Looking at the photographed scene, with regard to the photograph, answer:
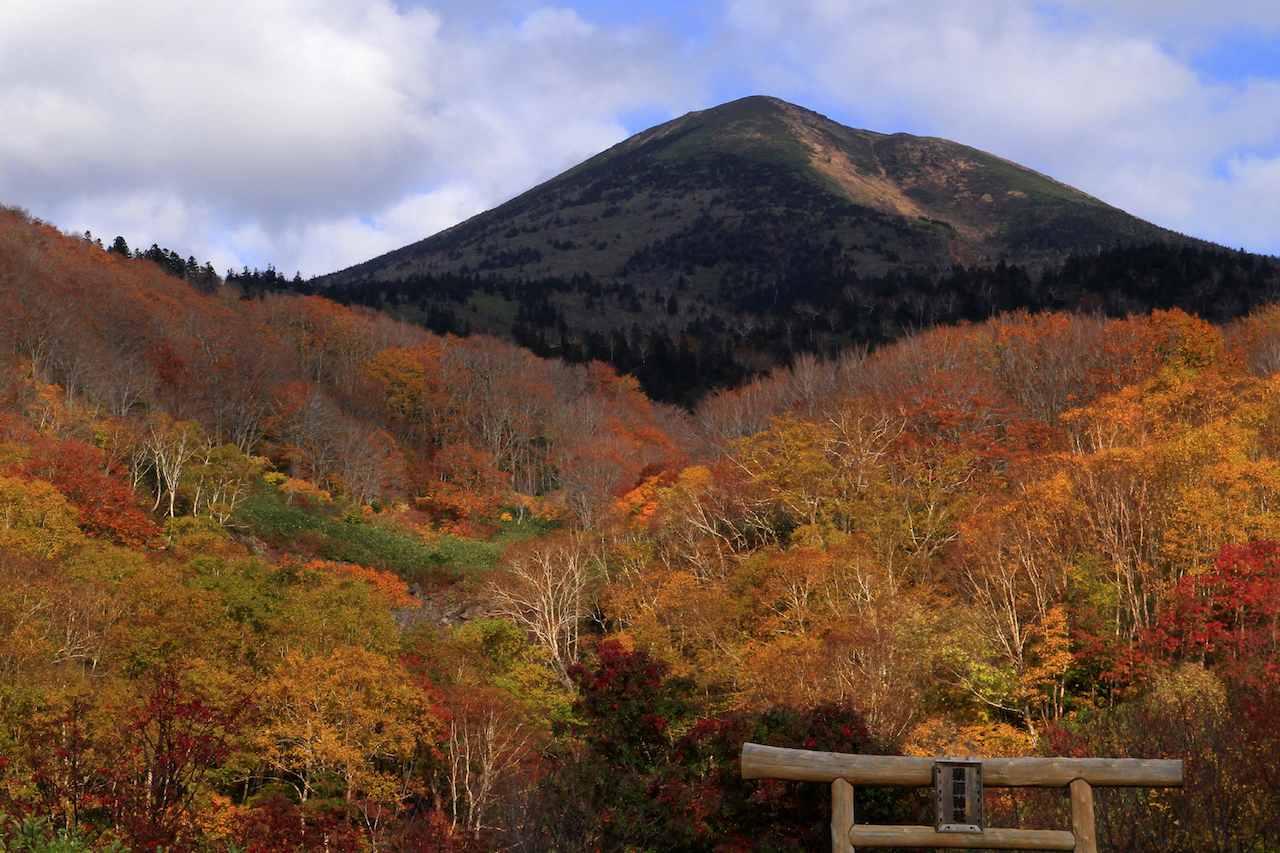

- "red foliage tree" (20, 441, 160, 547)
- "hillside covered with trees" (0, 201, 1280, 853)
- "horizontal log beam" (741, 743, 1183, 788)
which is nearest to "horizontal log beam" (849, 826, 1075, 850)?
"horizontal log beam" (741, 743, 1183, 788)

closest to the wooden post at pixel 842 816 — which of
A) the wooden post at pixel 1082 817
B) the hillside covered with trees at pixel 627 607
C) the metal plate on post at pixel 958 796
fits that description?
the metal plate on post at pixel 958 796

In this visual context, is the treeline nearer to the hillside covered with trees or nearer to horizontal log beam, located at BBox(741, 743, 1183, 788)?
the hillside covered with trees

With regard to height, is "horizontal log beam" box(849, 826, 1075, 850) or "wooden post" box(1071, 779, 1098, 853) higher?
"wooden post" box(1071, 779, 1098, 853)

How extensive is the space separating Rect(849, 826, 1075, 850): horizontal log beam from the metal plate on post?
0.14 metres

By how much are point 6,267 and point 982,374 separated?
7027 centimetres

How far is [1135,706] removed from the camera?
21625mm

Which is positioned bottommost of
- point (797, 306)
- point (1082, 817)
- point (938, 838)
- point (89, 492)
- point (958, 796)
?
point (938, 838)

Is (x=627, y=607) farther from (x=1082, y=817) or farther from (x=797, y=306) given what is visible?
(x=797, y=306)

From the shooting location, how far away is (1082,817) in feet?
25.8

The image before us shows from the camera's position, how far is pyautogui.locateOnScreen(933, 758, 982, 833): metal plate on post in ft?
25.1

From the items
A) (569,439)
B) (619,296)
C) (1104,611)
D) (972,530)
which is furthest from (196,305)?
(619,296)

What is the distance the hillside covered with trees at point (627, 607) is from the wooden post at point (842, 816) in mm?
5374

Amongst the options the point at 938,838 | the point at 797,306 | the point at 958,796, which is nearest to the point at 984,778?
the point at 958,796

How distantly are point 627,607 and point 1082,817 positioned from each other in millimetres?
32520
